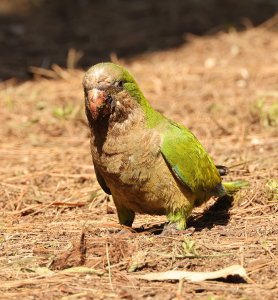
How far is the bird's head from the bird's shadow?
3.24ft

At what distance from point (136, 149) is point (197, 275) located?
37.8 inches

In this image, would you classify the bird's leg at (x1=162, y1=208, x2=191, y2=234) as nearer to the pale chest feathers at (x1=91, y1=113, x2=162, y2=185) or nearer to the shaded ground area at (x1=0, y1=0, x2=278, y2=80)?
the pale chest feathers at (x1=91, y1=113, x2=162, y2=185)

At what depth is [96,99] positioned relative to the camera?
4465 millimetres

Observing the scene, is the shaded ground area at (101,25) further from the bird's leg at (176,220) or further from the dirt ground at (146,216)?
the bird's leg at (176,220)

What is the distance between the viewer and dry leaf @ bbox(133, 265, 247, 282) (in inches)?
160

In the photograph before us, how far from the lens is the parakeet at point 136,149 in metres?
4.56

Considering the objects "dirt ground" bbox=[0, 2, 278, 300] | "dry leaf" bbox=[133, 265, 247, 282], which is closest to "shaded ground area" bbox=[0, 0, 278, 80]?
"dirt ground" bbox=[0, 2, 278, 300]

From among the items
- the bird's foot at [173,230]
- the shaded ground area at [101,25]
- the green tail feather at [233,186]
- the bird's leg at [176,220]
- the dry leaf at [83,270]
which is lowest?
the dry leaf at [83,270]

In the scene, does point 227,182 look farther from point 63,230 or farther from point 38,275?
point 38,275

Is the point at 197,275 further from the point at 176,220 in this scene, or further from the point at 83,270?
the point at 176,220

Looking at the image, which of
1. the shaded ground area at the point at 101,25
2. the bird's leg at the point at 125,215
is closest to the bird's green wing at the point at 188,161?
the bird's leg at the point at 125,215

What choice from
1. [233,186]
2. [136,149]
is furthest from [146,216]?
[136,149]

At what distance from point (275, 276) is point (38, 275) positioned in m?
1.30

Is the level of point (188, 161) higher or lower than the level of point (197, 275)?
higher
